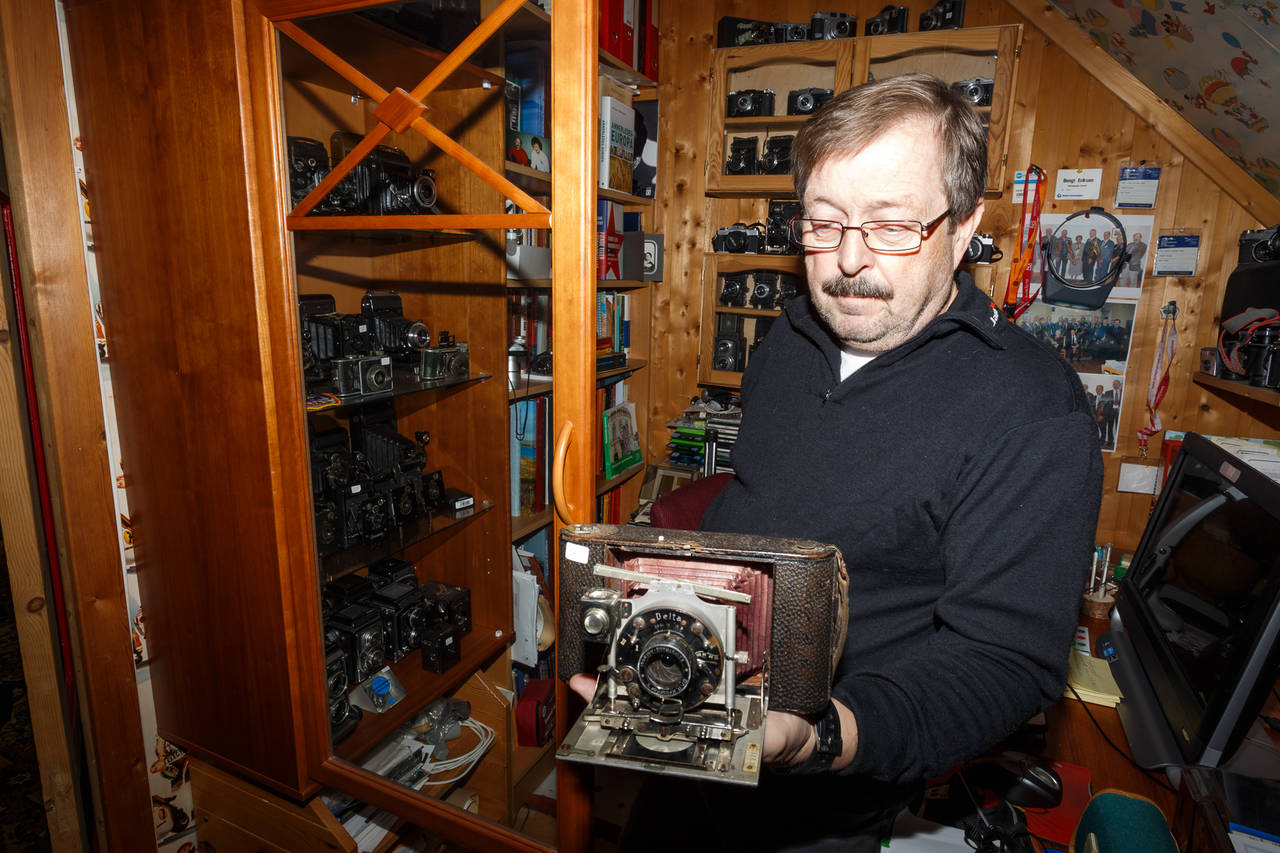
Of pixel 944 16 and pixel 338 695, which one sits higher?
pixel 944 16

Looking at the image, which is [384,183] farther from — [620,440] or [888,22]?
[888,22]

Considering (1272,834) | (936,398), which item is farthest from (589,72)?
(1272,834)

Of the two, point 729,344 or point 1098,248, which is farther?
point 729,344

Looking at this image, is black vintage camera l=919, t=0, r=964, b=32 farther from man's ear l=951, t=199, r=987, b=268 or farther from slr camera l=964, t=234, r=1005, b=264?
man's ear l=951, t=199, r=987, b=268

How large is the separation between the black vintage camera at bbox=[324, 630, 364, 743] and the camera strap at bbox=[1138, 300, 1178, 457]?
273 centimetres

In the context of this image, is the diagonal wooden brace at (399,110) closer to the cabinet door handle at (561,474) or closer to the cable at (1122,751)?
the cabinet door handle at (561,474)

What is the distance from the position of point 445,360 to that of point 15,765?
1.82m

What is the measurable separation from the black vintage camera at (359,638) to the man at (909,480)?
3.13 feet

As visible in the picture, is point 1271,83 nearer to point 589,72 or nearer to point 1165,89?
point 1165,89

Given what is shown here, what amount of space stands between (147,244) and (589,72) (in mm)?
972

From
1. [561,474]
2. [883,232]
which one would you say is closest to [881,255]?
[883,232]

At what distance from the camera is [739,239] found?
9.23 feet

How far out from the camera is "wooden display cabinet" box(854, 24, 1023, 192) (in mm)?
2236

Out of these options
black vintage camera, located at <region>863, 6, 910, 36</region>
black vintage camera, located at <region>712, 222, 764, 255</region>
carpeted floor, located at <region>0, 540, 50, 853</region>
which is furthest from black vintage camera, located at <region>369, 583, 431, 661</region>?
black vintage camera, located at <region>863, 6, 910, 36</region>
